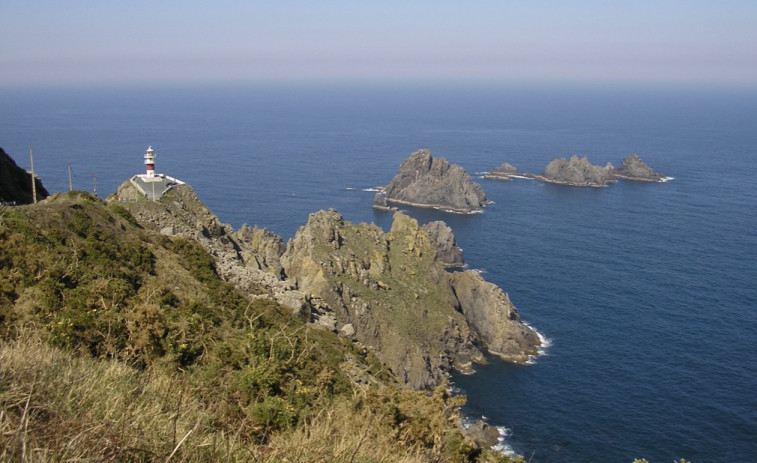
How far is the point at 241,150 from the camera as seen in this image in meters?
190

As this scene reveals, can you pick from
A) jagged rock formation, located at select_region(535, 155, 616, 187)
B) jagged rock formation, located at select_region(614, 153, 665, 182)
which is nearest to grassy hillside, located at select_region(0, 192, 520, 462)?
jagged rock formation, located at select_region(535, 155, 616, 187)

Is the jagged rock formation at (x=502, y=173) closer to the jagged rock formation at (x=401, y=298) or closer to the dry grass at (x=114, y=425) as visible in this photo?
the jagged rock formation at (x=401, y=298)

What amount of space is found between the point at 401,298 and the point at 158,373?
5887cm

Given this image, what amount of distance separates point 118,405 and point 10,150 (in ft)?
581

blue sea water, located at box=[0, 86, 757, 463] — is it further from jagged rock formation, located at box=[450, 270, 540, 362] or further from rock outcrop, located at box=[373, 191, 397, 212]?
jagged rock formation, located at box=[450, 270, 540, 362]

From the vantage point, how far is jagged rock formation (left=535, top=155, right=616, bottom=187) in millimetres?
159500

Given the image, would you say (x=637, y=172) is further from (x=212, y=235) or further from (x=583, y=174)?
(x=212, y=235)

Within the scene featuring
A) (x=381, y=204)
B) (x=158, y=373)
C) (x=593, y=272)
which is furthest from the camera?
(x=381, y=204)

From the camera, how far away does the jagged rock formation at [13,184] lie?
3453 centimetres

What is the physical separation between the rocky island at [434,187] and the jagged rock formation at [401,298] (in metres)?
57.2

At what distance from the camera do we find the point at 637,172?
16325 centimetres

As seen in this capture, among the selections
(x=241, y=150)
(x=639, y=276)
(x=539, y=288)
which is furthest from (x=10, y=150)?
(x=639, y=276)

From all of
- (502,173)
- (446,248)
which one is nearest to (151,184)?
(446,248)

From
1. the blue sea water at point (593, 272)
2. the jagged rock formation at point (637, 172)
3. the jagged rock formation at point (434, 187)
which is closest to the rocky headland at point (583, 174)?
the jagged rock formation at point (637, 172)
